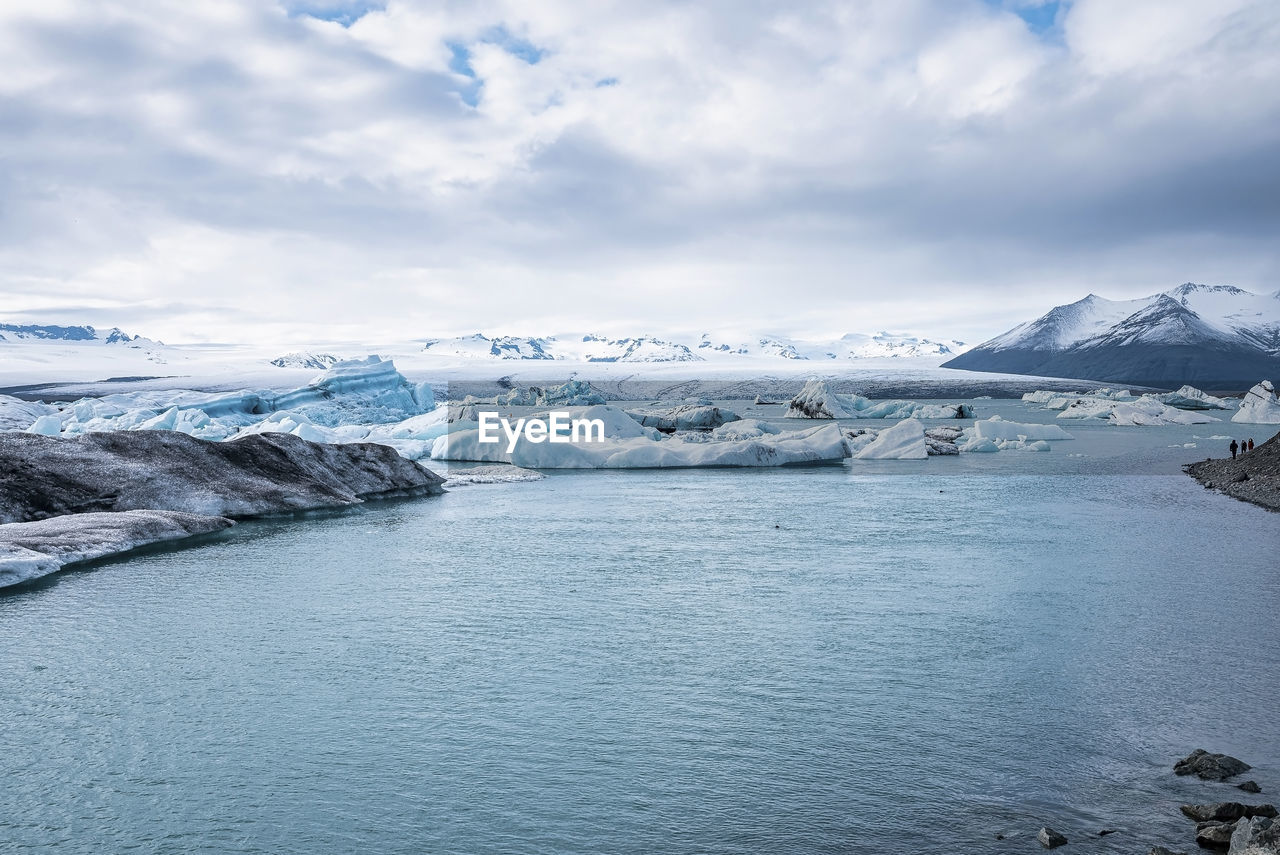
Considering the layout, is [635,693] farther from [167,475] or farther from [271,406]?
[271,406]

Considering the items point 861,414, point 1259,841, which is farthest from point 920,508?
point 861,414

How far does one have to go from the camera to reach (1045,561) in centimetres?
1191

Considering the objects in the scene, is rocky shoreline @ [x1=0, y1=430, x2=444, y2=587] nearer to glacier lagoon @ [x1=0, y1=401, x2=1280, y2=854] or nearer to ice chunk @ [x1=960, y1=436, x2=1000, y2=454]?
glacier lagoon @ [x1=0, y1=401, x2=1280, y2=854]

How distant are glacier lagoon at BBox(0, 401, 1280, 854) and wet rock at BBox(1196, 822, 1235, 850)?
81 millimetres

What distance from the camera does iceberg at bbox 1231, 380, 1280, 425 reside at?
47094 mm

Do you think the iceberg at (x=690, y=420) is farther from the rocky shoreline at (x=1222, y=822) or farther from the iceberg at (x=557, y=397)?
the rocky shoreline at (x=1222, y=822)

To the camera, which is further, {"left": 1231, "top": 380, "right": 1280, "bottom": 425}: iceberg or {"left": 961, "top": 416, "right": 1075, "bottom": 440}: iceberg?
{"left": 1231, "top": 380, "right": 1280, "bottom": 425}: iceberg

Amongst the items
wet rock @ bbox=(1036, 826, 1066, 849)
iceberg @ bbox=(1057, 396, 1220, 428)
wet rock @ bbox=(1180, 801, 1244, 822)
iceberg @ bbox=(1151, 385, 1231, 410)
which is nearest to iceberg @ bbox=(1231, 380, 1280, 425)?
Answer: iceberg @ bbox=(1057, 396, 1220, 428)

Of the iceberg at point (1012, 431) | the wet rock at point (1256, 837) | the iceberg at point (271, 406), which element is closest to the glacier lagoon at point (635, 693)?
the wet rock at point (1256, 837)

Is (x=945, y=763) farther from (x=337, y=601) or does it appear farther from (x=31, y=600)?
(x=31, y=600)

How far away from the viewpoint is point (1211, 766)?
5098mm

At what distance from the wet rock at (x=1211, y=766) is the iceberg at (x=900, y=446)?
81.3 ft

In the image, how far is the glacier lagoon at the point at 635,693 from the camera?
4734 mm

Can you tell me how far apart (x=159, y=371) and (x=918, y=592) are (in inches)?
5481
